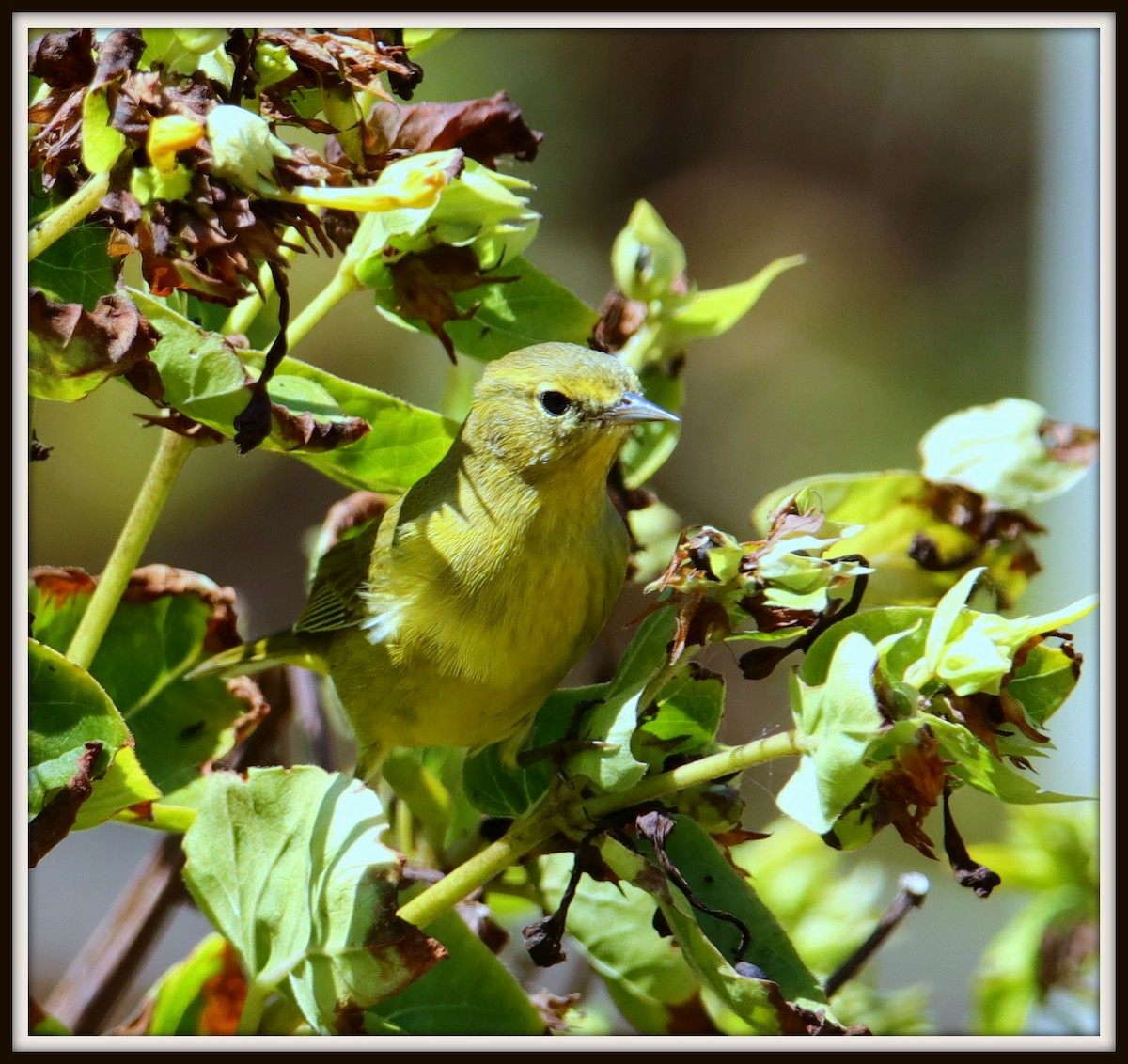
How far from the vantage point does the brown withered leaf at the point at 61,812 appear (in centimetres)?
157

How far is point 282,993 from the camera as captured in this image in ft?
5.81

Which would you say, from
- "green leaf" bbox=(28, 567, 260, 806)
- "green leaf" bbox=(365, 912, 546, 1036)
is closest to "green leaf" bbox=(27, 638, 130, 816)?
"green leaf" bbox=(28, 567, 260, 806)

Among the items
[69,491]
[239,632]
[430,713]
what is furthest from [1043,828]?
[69,491]

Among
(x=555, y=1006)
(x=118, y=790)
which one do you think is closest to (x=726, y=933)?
(x=555, y=1006)

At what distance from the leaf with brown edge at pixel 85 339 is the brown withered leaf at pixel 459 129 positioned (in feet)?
1.40

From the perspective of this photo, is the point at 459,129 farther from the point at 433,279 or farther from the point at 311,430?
the point at 311,430

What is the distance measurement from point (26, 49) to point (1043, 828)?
214 centimetres

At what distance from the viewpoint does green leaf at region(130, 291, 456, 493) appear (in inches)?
64.3

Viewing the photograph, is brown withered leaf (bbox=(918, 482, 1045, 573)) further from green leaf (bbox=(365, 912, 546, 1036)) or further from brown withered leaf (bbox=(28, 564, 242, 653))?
brown withered leaf (bbox=(28, 564, 242, 653))

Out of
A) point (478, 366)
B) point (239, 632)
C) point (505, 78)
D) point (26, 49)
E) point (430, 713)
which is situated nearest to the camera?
point (26, 49)

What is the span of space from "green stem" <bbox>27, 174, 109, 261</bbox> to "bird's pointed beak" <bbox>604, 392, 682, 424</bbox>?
1122 millimetres

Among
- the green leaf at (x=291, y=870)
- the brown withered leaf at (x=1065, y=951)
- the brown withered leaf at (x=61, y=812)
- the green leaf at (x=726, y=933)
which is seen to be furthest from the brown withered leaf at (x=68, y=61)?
the brown withered leaf at (x=1065, y=951)

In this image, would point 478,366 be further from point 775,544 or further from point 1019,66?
point 1019,66

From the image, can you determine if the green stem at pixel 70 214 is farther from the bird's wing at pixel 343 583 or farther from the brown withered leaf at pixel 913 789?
the bird's wing at pixel 343 583
